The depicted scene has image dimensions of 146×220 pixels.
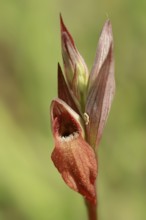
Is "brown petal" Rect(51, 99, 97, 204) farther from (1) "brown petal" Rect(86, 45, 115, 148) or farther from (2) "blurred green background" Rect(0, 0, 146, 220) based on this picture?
(2) "blurred green background" Rect(0, 0, 146, 220)

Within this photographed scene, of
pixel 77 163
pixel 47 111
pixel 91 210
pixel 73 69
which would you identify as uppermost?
pixel 73 69

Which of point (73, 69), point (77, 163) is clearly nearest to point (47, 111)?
point (73, 69)

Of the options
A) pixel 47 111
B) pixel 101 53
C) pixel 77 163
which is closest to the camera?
pixel 77 163

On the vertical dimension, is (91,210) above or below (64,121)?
below

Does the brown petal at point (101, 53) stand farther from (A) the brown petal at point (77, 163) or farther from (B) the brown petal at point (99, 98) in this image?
(A) the brown petal at point (77, 163)

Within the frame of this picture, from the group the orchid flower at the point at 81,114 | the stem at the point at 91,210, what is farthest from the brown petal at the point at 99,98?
the stem at the point at 91,210

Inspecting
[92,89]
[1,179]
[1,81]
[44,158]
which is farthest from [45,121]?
[92,89]

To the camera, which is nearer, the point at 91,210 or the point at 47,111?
the point at 91,210

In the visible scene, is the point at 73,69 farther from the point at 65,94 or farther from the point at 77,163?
the point at 77,163
